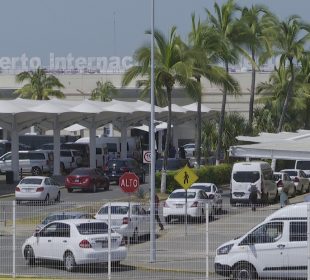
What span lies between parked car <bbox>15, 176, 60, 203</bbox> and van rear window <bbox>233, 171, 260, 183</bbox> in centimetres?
977

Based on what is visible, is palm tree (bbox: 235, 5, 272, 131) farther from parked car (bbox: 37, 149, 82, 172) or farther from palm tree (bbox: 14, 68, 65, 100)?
palm tree (bbox: 14, 68, 65, 100)

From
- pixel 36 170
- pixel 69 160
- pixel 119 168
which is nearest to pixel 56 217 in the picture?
pixel 119 168

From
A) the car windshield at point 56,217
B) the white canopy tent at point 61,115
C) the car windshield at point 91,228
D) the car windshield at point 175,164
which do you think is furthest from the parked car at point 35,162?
the car windshield at point 91,228

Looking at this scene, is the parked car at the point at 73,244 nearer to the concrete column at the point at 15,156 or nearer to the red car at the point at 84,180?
the red car at the point at 84,180

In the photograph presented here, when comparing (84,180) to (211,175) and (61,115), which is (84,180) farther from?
(61,115)

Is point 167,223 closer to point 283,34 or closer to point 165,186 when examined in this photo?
point 165,186

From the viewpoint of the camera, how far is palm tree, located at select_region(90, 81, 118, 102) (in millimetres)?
96750

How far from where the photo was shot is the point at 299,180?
56.8 meters

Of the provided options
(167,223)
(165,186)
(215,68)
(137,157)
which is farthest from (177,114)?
(167,223)

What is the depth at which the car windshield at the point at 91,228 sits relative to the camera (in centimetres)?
2422

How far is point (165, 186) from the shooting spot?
5344 centimetres

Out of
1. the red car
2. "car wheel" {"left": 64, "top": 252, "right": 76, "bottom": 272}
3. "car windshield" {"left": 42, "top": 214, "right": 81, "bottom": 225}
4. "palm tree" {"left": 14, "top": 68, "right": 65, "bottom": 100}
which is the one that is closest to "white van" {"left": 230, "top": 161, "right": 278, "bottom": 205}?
the red car

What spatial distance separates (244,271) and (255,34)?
48.2 m

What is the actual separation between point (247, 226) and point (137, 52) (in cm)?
3152
